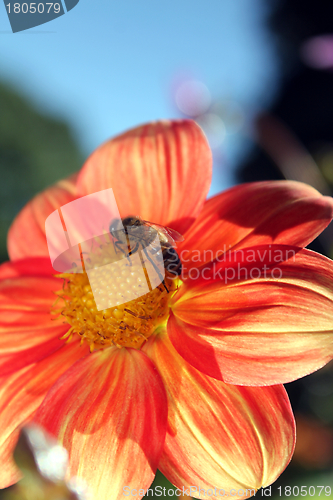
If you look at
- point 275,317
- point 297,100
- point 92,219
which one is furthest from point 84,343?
point 297,100

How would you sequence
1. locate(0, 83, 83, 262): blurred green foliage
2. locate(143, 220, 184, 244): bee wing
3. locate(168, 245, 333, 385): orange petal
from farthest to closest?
locate(0, 83, 83, 262): blurred green foliage
locate(143, 220, 184, 244): bee wing
locate(168, 245, 333, 385): orange petal

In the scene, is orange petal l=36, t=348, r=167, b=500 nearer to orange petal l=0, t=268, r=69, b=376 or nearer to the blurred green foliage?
orange petal l=0, t=268, r=69, b=376

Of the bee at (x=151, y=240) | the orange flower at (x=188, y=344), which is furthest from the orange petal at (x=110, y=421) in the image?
the bee at (x=151, y=240)

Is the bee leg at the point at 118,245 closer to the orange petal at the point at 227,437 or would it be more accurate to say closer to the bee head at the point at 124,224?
the bee head at the point at 124,224

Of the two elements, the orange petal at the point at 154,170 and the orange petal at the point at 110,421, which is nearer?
the orange petal at the point at 110,421

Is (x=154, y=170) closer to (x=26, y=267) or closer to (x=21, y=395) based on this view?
(x=26, y=267)

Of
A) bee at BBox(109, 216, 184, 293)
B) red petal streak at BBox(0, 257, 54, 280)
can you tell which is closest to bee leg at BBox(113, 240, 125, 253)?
bee at BBox(109, 216, 184, 293)

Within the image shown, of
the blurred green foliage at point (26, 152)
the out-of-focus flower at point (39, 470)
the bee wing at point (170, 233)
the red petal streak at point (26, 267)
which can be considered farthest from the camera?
the blurred green foliage at point (26, 152)
